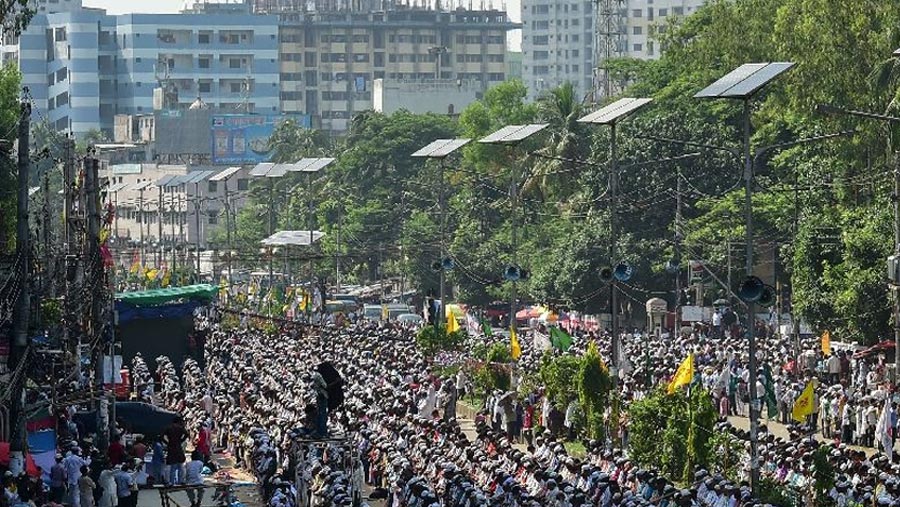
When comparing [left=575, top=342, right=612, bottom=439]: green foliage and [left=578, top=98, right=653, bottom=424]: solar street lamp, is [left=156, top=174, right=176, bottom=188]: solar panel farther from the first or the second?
[left=575, top=342, right=612, bottom=439]: green foliage

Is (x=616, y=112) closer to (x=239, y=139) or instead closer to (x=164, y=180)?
(x=164, y=180)

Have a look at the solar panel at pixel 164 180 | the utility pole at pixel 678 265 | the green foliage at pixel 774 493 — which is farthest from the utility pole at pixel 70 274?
the solar panel at pixel 164 180

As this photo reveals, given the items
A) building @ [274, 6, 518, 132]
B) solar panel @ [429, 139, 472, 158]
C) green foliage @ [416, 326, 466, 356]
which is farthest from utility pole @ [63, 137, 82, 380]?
building @ [274, 6, 518, 132]

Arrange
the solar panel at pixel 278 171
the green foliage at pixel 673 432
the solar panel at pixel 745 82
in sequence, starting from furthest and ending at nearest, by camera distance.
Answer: the solar panel at pixel 278 171, the green foliage at pixel 673 432, the solar panel at pixel 745 82

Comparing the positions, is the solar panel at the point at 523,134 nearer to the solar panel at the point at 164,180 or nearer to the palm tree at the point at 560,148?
the palm tree at the point at 560,148

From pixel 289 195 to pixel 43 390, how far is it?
78.3 m

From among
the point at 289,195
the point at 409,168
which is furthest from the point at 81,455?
the point at 289,195

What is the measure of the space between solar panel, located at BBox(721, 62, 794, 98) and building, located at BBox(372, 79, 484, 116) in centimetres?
12288

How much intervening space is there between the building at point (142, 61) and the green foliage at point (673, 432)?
145 m

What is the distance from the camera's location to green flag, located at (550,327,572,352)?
5312 cm

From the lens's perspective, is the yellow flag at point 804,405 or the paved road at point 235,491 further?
the yellow flag at point 804,405

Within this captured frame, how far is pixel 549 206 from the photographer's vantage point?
88.1 m

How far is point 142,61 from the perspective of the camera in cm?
18575

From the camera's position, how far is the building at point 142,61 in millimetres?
184375
